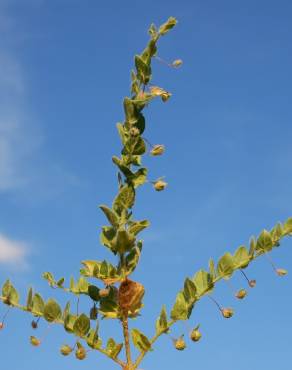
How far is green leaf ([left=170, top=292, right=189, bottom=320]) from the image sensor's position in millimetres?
4059

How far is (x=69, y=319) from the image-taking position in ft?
13.7

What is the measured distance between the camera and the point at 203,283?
4176mm

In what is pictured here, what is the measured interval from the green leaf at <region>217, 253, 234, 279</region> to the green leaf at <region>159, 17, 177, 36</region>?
6.37ft

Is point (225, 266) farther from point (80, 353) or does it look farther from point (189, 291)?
point (80, 353)

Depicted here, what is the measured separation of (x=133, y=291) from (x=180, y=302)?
0.38 m

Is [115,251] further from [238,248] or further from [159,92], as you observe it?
[159,92]

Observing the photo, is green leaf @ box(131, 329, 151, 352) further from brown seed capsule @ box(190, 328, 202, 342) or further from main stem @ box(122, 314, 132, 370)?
brown seed capsule @ box(190, 328, 202, 342)

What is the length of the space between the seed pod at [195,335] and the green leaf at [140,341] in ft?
1.12

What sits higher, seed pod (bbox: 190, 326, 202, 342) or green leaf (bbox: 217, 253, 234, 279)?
green leaf (bbox: 217, 253, 234, 279)

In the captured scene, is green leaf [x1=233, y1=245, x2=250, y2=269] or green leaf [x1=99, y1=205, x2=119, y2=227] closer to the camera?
green leaf [x1=99, y1=205, x2=119, y2=227]

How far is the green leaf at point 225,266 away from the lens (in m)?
4.19

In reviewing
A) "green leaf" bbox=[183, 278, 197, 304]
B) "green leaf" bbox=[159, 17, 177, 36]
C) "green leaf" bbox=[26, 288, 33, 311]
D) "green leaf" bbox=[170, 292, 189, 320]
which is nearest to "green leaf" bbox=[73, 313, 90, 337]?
"green leaf" bbox=[26, 288, 33, 311]

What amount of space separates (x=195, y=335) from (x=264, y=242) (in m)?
0.92

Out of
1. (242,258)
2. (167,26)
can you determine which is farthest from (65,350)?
(167,26)
